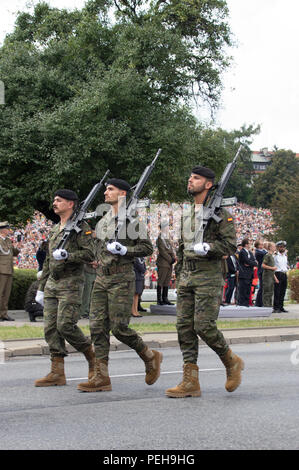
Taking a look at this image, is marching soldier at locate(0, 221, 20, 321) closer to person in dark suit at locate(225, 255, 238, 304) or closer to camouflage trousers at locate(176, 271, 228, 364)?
person in dark suit at locate(225, 255, 238, 304)

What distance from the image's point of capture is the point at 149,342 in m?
12.3

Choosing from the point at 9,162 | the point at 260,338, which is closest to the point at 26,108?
the point at 9,162

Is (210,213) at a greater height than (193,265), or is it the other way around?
(210,213)

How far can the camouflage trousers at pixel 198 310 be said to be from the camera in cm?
687

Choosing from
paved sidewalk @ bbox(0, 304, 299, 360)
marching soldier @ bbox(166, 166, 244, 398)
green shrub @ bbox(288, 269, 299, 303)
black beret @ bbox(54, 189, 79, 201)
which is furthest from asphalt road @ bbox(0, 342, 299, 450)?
green shrub @ bbox(288, 269, 299, 303)

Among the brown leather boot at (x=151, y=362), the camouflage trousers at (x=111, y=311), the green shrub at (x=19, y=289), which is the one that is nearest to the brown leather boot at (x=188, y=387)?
the brown leather boot at (x=151, y=362)

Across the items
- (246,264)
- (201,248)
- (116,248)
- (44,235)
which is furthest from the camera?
(44,235)

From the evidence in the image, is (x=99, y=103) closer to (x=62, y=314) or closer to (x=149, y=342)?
(x=149, y=342)

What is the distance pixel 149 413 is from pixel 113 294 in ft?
4.70

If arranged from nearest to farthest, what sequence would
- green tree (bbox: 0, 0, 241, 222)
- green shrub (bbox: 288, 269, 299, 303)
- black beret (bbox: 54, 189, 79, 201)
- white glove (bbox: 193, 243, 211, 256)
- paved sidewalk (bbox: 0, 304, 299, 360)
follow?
white glove (bbox: 193, 243, 211, 256), black beret (bbox: 54, 189, 79, 201), paved sidewalk (bbox: 0, 304, 299, 360), green tree (bbox: 0, 0, 241, 222), green shrub (bbox: 288, 269, 299, 303)

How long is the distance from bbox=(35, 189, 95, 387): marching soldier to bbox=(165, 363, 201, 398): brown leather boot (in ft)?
3.40

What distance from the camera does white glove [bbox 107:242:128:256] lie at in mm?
7227

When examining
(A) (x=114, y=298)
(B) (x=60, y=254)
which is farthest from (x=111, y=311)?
(B) (x=60, y=254)

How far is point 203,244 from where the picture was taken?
22.1 feet
